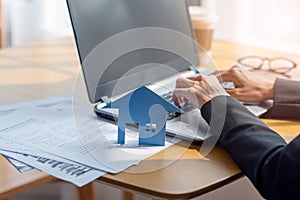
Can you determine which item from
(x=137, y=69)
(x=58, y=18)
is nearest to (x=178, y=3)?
(x=137, y=69)

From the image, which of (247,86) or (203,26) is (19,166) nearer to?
(247,86)

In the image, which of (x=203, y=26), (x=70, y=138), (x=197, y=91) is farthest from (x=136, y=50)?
(x=203, y=26)

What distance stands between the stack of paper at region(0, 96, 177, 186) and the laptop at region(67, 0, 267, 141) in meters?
0.07

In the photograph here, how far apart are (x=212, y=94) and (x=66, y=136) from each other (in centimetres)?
32

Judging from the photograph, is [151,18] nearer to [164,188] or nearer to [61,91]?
[61,91]

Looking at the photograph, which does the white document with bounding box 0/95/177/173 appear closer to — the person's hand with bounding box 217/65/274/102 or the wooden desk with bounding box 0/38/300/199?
the wooden desk with bounding box 0/38/300/199

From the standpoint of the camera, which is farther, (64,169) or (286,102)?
(286,102)

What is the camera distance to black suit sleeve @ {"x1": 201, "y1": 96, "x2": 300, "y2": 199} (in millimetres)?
996

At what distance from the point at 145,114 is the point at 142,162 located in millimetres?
112

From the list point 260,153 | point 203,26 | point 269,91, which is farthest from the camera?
point 203,26

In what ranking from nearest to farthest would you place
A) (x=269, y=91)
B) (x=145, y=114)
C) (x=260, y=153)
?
(x=260, y=153) → (x=145, y=114) → (x=269, y=91)

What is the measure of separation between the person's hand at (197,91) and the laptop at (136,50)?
0.09ft

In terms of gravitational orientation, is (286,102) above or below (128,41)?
below

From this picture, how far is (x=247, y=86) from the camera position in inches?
57.7
